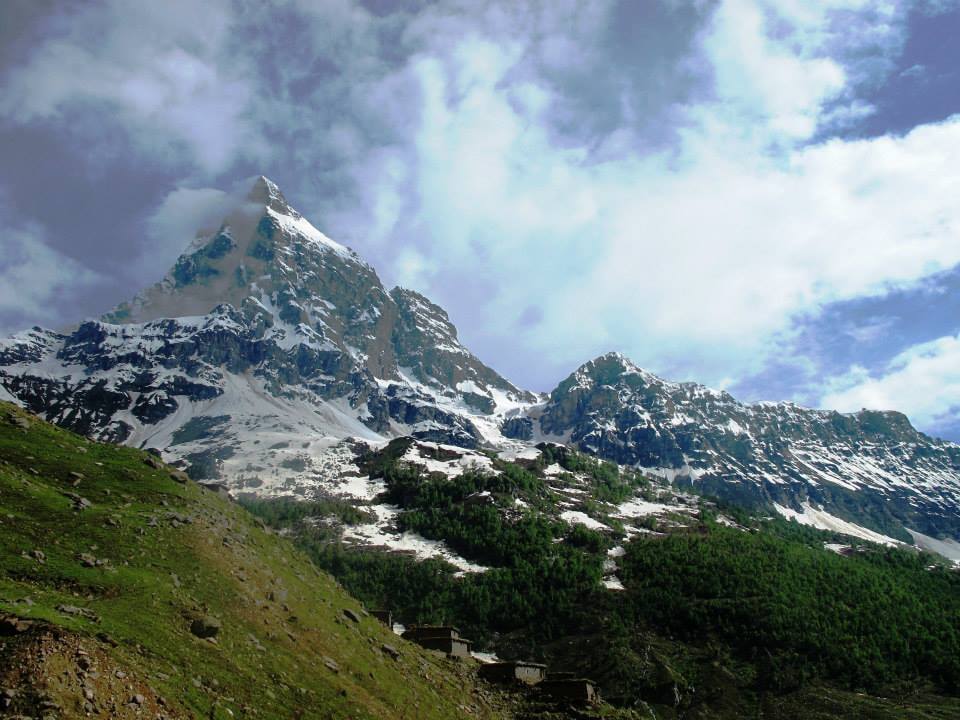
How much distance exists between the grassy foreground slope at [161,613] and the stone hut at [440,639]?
8354 mm

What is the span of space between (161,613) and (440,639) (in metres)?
44.0

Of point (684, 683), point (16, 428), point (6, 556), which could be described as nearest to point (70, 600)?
point (6, 556)

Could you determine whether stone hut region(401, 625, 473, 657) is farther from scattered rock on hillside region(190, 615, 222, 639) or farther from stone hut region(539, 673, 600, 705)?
scattered rock on hillside region(190, 615, 222, 639)

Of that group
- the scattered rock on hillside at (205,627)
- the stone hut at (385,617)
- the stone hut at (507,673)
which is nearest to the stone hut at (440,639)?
the stone hut at (385,617)

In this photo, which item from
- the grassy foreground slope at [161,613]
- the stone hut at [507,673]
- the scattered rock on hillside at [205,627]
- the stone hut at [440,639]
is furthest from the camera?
the stone hut at [440,639]

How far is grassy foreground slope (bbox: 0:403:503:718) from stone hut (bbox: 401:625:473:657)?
27.4 ft

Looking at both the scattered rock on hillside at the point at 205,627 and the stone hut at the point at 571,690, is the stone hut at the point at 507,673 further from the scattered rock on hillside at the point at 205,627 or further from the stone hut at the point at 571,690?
the scattered rock on hillside at the point at 205,627

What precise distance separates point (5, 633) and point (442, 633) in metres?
58.2

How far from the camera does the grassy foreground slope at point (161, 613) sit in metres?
35.4

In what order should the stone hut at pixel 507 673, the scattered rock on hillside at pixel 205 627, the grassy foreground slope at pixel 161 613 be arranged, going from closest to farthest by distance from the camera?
the grassy foreground slope at pixel 161 613 < the scattered rock on hillside at pixel 205 627 < the stone hut at pixel 507 673

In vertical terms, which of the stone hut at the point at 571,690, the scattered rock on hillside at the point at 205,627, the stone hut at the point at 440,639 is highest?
the stone hut at the point at 440,639

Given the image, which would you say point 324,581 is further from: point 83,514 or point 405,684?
point 83,514

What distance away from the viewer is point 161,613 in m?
47.0

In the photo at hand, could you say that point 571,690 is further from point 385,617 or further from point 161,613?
point 161,613
